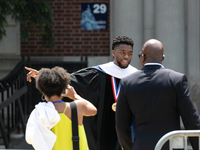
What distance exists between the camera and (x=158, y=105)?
278cm

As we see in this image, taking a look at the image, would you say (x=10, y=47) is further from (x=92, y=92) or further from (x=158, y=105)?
(x=158, y=105)

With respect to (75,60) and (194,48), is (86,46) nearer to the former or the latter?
(75,60)

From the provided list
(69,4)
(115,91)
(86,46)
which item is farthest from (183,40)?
(115,91)

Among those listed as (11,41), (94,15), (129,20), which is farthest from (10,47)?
(129,20)

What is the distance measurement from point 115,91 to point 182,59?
3827 mm

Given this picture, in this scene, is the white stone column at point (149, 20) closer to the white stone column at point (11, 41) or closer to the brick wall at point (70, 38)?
the brick wall at point (70, 38)

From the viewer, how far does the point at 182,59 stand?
25.5 ft

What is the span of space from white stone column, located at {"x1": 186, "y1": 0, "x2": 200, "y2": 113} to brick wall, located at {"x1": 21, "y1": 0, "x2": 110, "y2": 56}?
186cm

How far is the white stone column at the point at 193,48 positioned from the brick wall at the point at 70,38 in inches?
73.4

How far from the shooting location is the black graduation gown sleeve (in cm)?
440

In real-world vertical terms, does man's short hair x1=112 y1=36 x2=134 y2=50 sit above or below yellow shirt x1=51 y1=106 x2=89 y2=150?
above

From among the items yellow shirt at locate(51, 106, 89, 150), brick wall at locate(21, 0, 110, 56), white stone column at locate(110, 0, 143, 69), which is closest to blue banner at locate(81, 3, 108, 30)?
brick wall at locate(21, 0, 110, 56)

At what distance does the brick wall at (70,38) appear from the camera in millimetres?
8422

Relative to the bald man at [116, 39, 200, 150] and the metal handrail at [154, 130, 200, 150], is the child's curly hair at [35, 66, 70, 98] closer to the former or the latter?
the bald man at [116, 39, 200, 150]
